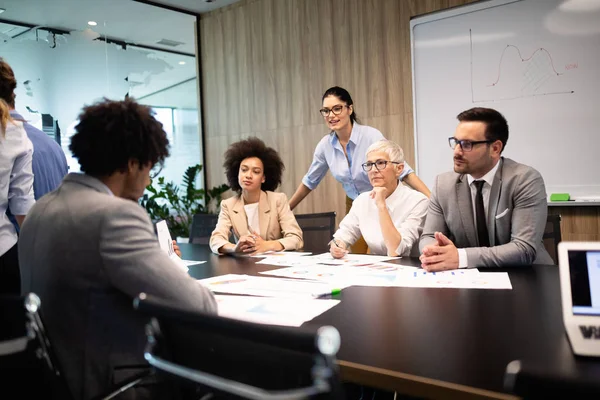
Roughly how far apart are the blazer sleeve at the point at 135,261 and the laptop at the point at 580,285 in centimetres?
86

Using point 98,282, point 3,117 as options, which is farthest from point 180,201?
point 98,282

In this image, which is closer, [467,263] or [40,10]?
[467,263]

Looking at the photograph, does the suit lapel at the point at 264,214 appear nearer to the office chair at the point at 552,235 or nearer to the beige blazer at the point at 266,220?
the beige blazer at the point at 266,220

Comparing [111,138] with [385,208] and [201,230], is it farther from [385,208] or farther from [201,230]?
[201,230]

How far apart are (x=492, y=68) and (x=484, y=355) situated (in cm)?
361

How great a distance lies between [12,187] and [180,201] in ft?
12.5

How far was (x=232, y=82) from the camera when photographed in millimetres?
6195

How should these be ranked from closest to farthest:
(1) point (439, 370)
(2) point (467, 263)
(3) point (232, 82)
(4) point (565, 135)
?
1. (1) point (439, 370)
2. (2) point (467, 263)
3. (4) point (565, 135)
4. (3) point (232, 82)

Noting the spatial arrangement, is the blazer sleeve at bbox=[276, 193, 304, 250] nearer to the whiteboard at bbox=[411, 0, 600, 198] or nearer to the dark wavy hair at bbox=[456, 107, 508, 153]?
the dark wavy hair at bbox=[456, 107, 508, 153]

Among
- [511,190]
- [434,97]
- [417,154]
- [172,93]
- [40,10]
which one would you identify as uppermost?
[40,10]

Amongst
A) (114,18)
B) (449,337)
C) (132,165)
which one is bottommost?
(449,337)

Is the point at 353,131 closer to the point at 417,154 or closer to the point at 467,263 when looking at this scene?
the point at 417,154

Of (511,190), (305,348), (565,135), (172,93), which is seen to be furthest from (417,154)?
(305,348)

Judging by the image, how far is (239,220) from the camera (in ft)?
10.4
